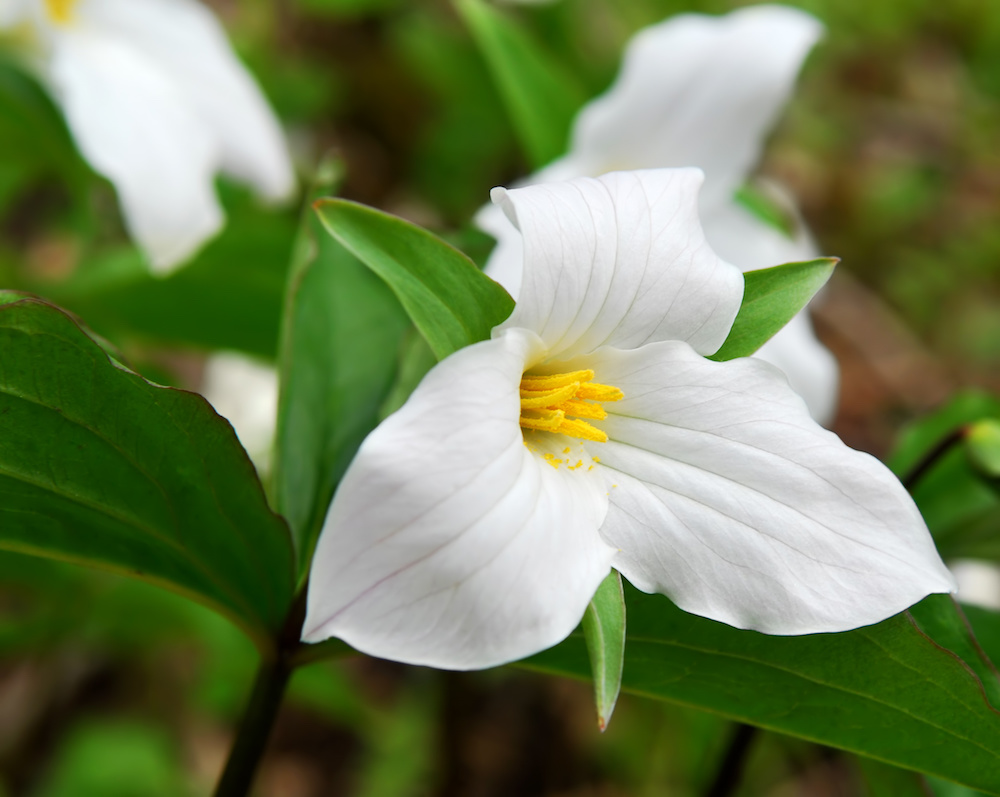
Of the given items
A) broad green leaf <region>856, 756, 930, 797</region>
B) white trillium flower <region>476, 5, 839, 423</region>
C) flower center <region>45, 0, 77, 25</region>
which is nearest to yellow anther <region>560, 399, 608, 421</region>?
broad green leaf <region>856, 756, 930, 797</region>

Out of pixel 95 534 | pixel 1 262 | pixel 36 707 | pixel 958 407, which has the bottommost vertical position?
pixel 36 707

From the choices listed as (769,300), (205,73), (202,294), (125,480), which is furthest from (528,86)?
(125,480)

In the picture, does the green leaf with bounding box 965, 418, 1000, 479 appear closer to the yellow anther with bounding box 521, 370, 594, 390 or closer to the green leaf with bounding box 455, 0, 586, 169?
the yellow anther with bounding box 521, 370, 594, 390

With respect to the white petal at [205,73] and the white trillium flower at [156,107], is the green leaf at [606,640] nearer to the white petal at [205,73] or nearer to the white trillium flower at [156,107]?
the white trillium flower at [156,107]

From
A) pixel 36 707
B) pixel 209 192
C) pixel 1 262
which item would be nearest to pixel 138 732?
pixel 36 707

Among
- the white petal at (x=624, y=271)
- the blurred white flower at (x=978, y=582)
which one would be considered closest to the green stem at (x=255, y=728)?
the white petal at (x=624, y=271)

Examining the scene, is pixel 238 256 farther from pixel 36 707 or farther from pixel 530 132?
pixel 36 707
